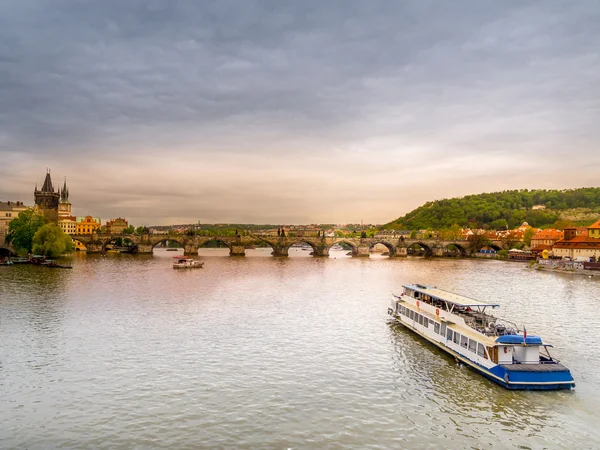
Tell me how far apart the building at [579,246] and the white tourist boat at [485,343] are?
87.9m

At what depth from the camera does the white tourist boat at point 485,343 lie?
80.4 ft

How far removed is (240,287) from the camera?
217 ft

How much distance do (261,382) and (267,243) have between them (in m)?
132

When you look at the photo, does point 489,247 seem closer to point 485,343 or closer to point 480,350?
point 480,350

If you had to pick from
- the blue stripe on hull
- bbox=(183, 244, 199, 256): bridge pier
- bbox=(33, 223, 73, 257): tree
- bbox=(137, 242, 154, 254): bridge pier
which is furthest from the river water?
bbox=(137, 242, 154, 254): bridge pier

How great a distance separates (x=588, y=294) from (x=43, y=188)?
534 ft


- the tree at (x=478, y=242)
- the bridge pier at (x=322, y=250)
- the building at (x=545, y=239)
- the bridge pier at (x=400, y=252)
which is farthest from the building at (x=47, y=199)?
the building at (x=545, y=239)

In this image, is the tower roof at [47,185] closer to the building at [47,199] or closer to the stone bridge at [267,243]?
the building at [47,199]

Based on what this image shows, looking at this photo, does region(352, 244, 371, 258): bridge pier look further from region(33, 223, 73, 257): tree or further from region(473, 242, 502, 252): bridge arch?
region(33, 223, 73, 257): tree

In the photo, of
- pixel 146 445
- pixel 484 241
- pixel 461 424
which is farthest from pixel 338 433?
pixel 484 241

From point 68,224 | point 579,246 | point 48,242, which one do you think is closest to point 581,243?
point 579,246

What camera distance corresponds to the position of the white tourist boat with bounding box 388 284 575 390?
24.5 meters

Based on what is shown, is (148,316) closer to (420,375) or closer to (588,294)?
(420,375)

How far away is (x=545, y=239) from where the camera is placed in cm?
14562
